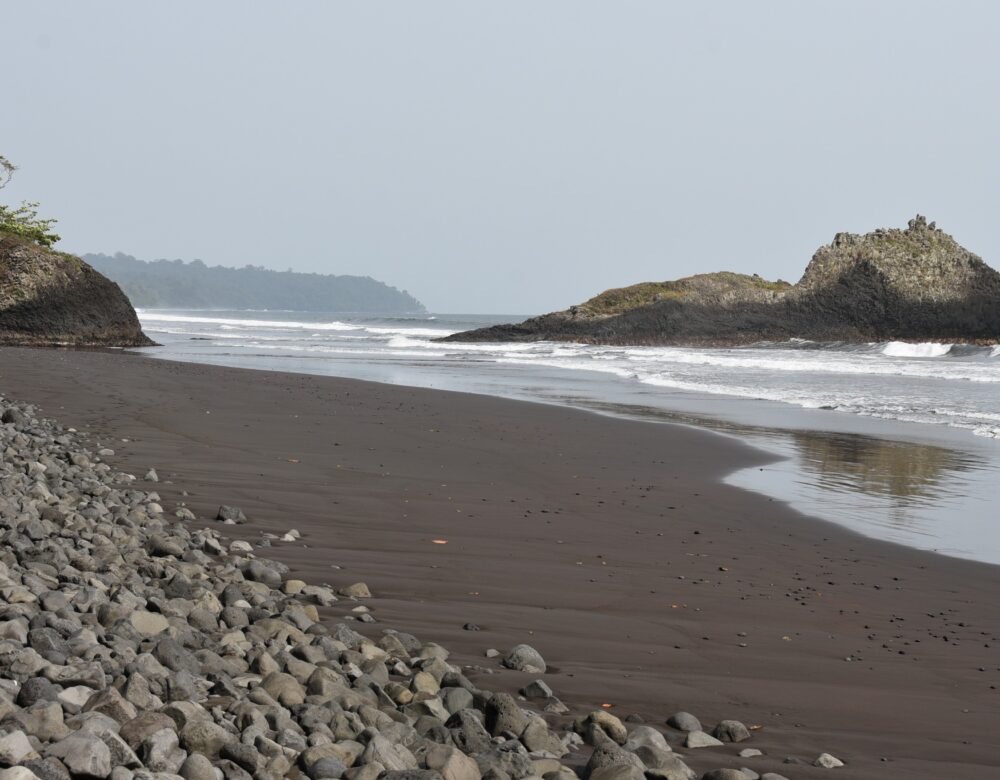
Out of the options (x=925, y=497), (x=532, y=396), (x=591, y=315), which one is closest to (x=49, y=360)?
(x=532, y=396)

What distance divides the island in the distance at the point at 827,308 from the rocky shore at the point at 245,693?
50624mm

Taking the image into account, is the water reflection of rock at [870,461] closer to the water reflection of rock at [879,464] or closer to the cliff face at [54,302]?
the water reflection of rock at [879,464]

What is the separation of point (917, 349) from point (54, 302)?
41141 mm

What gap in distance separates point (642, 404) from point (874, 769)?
50.3 ft

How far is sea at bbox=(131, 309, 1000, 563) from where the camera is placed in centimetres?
862

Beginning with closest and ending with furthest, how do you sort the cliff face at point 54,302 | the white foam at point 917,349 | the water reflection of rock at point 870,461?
the water reflection of rock at point 870,461 → the cliff face at point 54,302 → the white foam at point 917,349

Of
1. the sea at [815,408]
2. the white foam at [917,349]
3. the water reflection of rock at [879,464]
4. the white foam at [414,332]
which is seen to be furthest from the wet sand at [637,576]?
the white foam at [414,332]

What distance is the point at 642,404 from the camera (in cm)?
1859

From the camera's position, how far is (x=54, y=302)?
3136 centimetres

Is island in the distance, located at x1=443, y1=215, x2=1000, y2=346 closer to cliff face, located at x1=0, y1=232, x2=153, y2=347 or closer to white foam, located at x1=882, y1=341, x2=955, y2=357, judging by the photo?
white foam, located at x1=882, y1=341, x2=955, y2=357

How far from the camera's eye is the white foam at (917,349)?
1981 inches

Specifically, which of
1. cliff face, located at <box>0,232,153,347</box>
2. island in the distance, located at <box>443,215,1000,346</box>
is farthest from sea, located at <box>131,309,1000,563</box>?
island in the distance, located at <box>443,215,1000,346</box>

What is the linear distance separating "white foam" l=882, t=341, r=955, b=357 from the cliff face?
1435 inches

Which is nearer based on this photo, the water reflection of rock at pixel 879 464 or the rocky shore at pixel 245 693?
the rocky shore at pixel 245 693
